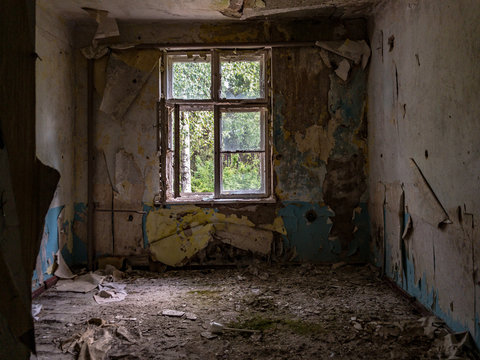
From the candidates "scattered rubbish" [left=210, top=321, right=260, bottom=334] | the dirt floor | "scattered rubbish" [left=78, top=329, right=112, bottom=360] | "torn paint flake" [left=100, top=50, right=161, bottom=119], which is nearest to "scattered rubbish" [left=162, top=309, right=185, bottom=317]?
the dirt floor

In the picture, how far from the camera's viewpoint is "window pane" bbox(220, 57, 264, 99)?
418 cm

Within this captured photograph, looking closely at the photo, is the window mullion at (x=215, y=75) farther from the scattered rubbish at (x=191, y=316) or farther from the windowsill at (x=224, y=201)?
the scattered rubbish at (x=191, y=316)

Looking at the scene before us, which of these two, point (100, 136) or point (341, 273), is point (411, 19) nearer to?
point (341, 273)

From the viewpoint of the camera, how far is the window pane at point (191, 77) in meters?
4.19

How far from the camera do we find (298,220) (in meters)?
4.07

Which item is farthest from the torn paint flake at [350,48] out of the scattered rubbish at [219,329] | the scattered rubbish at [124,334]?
the scattered rubbish at [124,334]

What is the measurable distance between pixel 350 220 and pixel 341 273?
59 centimetres

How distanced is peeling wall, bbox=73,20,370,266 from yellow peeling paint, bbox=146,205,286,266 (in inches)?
0.4

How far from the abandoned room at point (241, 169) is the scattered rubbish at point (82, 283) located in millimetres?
25

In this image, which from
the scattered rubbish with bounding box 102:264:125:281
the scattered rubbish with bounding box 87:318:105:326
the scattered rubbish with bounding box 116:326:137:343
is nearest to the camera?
the scattered rubbish with bounding box 116:326:137:343

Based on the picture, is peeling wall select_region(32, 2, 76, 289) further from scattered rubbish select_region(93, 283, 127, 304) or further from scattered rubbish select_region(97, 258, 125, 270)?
scattered rubbish select_region(93, 283, 127, 304)

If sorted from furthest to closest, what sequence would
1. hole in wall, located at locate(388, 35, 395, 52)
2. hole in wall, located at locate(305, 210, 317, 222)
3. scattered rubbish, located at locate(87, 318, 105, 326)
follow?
hole in wall, located at locate(305, 210, 317, 222)
hole in wall, located at locate(388, 35, 395, 52)
scattered rubbish, located at locate(87, 318, 105, 326)

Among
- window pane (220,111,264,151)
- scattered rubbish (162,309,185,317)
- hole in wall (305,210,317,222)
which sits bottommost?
scattered rubbish (162,309,185,317)

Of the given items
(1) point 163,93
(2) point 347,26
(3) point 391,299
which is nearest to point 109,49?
(1) point 163,93
